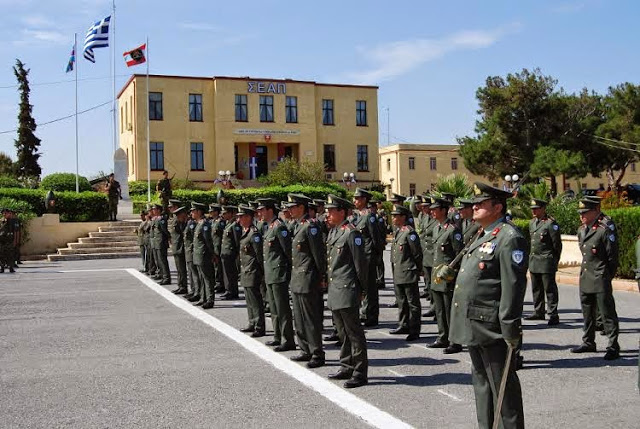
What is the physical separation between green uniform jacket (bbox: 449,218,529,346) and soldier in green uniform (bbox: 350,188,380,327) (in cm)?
585

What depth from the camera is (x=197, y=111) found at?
160ft

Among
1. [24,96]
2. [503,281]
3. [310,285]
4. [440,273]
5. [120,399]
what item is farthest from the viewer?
[24,96]

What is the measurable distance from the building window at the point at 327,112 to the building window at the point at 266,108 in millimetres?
4179

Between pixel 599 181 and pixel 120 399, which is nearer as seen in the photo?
pixel 120 399

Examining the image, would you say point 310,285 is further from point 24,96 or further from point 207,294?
point 24,96

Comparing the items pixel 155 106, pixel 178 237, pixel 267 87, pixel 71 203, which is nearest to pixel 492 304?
pixel 178 237

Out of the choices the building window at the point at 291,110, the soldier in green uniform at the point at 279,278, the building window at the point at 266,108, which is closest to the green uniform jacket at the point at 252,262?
the soldier in green uniform at the point at 279,278

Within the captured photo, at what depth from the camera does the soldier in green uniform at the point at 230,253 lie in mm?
→ 13531

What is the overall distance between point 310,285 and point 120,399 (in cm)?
242

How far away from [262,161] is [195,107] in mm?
A: 6280

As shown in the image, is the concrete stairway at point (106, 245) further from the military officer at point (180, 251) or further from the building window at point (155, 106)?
the building window at point (155, 106)

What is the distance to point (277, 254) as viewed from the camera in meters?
9.02

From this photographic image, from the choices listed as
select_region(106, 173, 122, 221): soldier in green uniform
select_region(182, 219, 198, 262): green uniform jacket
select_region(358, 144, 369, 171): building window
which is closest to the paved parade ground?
select_region(182, 219, 198, 262): green uniform jacket

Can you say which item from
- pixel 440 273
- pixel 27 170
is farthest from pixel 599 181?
pixel 440 273
